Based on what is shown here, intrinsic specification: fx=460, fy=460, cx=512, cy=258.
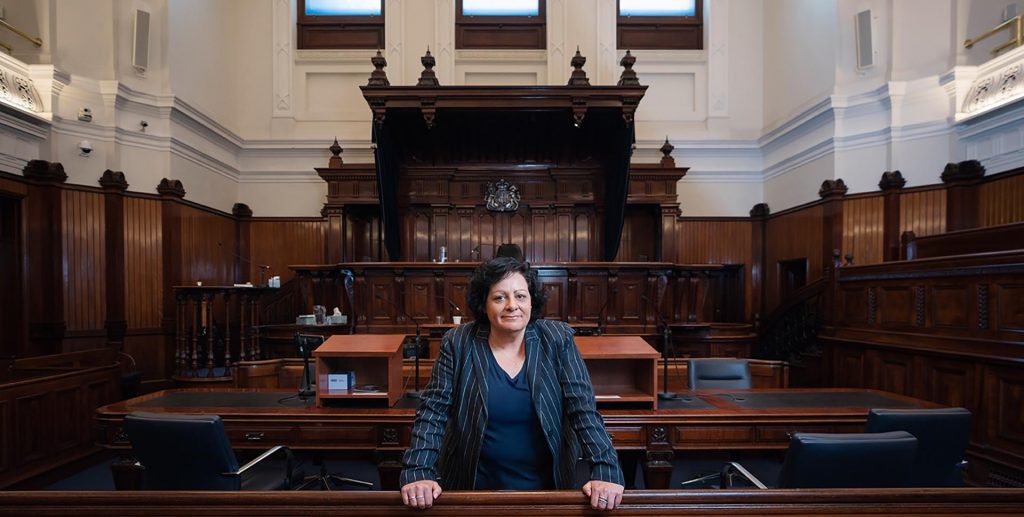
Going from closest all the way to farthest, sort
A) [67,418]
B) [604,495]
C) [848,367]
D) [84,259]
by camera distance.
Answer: [604,495]
[67,418]
[848,367]
[84,259]

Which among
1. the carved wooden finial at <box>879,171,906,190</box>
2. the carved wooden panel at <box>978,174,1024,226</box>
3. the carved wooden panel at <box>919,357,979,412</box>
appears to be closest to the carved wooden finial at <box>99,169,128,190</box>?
the carved wooden panel at <box>919,357,979,412</box>

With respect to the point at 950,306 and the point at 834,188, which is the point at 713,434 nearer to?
the point at 950,306

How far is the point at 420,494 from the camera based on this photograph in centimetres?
151

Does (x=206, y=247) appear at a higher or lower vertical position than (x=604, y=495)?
higher

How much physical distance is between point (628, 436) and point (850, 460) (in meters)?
1.25

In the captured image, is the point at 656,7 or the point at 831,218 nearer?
the point at 831,218

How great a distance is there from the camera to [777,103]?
9008mm

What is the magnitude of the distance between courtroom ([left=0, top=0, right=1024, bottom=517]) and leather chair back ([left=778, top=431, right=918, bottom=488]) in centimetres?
1

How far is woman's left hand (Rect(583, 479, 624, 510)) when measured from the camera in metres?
1.49

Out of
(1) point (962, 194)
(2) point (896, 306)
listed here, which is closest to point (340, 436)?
(2) point (896, 306)

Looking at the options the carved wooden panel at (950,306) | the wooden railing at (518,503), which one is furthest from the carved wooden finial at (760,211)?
the wooden railing at (518,503)

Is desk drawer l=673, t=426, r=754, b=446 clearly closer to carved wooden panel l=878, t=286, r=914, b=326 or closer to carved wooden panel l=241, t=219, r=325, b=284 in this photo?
carved wooden panel l=878, t=286, r=914, b=326

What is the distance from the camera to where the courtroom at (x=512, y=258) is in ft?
5.75

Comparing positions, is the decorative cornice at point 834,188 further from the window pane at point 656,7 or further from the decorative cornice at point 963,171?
the window pane at point 656,7
